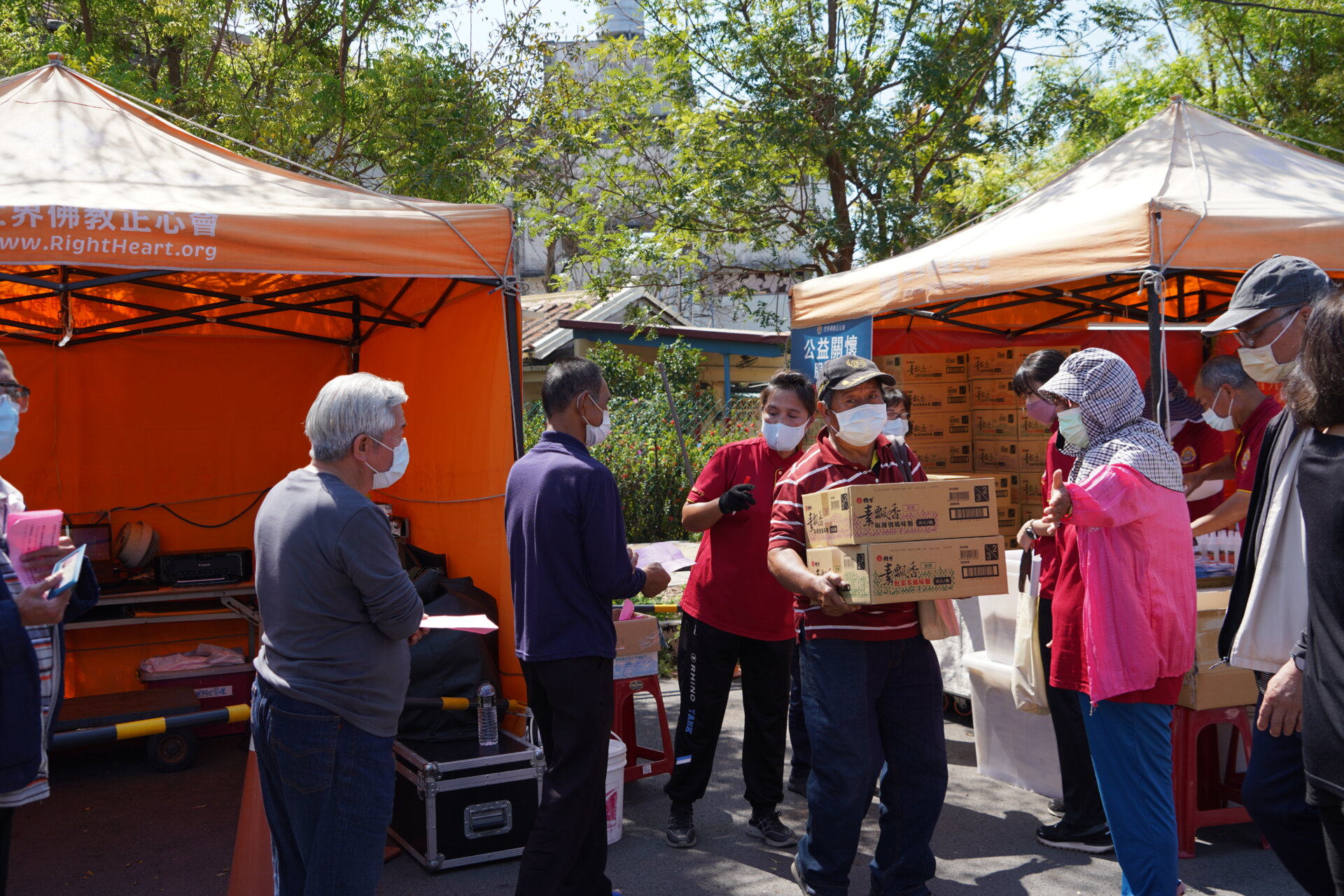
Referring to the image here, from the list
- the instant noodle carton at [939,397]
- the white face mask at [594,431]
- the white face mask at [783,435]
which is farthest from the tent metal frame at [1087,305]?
the white face mask at [594,431]

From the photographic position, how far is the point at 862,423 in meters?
3.54

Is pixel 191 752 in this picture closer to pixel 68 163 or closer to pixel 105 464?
pixel 105 464

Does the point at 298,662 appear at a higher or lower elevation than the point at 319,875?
higher

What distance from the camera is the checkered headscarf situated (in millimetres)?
3318

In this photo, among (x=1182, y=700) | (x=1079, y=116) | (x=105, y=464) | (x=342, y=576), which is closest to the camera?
(x=342, y=576)

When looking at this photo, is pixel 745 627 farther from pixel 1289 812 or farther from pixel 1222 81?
pixel 1222 81

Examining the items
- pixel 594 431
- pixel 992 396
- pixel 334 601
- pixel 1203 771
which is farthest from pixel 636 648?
pixel 992 396

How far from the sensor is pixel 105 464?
22.6ft

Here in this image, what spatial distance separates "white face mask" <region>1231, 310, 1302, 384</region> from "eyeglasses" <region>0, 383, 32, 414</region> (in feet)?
11.6

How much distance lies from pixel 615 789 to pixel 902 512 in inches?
75.3

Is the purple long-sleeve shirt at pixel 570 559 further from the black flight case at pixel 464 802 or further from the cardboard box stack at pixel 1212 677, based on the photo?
the cardboard box stack at pixel 1212 677

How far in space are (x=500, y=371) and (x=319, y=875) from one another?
110 inches

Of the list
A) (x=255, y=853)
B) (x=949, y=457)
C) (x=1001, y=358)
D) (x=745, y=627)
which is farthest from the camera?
(x=949, y=457)

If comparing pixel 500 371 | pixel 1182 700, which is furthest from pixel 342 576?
pixel 1182 700
